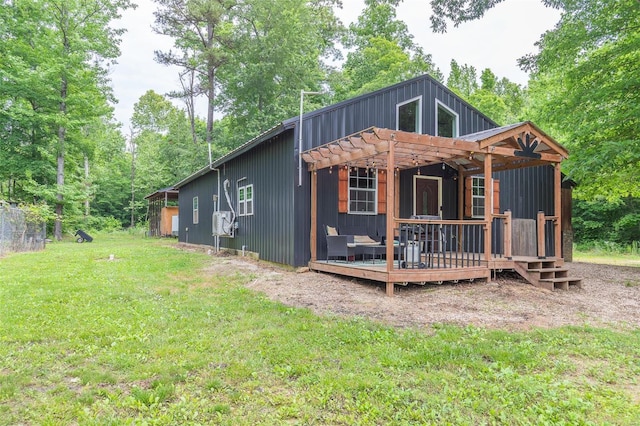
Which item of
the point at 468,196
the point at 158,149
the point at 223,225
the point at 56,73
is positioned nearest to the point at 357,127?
the point at 468,196

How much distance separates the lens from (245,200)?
1102 centimetres

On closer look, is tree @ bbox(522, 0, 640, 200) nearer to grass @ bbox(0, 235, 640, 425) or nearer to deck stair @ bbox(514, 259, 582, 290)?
deck stair @ bbox(514, 259, 582, 290)

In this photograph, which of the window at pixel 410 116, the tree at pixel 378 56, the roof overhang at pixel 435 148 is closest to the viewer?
the roof overhang at pixel 435 148

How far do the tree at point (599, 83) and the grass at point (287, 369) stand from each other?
6.45 m

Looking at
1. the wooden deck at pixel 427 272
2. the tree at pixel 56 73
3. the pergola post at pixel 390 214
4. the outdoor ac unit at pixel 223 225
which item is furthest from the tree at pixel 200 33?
the pergola post at pixel 390 214

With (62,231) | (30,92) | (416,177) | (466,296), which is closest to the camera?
(466,296)

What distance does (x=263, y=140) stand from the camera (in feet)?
29.1

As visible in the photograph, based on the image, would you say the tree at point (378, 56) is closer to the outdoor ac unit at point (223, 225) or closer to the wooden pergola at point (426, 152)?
the outdoor ac unit at point (223, 225)

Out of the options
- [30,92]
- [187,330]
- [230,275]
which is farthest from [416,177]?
[30,92]

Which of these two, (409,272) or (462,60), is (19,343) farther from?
(462,60)

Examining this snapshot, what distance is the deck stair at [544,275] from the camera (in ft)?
21.8

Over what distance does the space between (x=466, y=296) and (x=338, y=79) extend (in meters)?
19.2

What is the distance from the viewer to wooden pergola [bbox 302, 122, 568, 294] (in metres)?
5.91

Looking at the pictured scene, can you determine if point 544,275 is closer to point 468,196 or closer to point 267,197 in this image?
point 468,196
